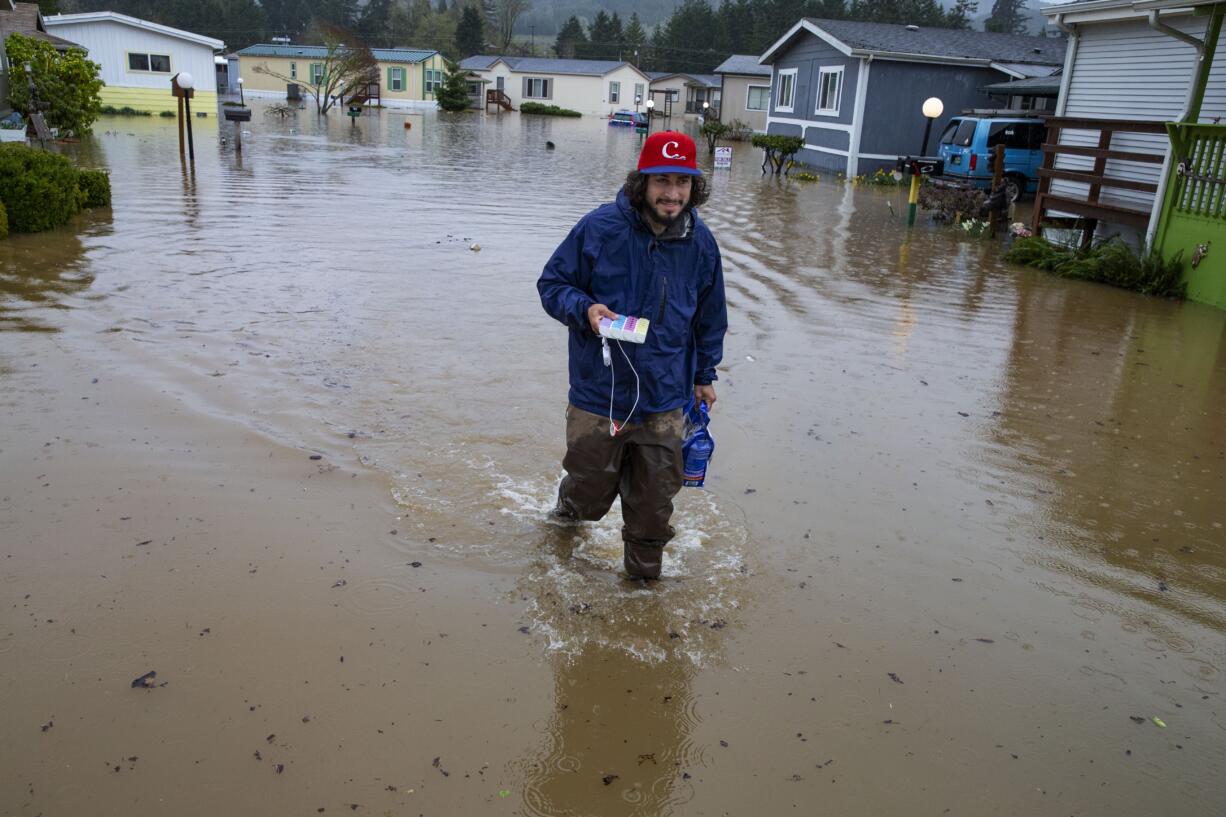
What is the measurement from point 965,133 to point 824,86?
8.04m

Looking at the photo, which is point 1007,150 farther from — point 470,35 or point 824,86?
point 470,35

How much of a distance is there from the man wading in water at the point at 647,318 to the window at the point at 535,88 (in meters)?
73.0

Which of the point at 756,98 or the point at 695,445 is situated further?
the point at 756,98

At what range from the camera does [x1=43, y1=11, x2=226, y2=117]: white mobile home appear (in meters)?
40.4


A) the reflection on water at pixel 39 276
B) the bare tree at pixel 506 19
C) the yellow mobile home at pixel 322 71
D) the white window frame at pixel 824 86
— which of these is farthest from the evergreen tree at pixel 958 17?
the reflection on water at pixel 39 276

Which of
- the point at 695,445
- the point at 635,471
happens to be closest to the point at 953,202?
the point at 695,445

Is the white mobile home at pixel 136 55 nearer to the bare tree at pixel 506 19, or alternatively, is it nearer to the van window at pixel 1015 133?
the van window at pixel 1015 133

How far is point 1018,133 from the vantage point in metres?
21.4

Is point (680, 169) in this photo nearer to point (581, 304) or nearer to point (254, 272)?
point (581, 304)

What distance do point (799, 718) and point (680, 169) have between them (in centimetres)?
211

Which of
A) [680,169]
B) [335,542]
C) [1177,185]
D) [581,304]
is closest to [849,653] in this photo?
[581,304]

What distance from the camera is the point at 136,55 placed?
4112cm

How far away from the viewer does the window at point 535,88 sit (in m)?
73.4

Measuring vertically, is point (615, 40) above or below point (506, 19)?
below
